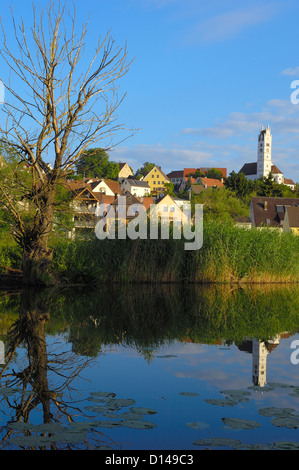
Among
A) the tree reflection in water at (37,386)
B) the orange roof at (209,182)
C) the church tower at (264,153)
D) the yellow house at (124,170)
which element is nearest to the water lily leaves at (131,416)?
the tree reflection in water at (37,386)

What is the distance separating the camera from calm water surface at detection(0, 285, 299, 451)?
13.6ft

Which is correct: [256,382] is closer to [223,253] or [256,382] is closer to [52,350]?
[52,350]

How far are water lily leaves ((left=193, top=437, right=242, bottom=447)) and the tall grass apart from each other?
13677 millimetres

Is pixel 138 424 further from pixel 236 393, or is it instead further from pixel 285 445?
pixel 236 393

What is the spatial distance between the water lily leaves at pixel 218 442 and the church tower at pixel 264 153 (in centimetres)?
15769

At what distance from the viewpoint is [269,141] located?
173 metres

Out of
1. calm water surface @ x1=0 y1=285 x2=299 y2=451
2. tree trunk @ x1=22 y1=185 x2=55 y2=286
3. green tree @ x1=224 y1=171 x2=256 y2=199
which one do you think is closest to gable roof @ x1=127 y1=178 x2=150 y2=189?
green tree @ x1=224 y1=171 x2=256 y2=199

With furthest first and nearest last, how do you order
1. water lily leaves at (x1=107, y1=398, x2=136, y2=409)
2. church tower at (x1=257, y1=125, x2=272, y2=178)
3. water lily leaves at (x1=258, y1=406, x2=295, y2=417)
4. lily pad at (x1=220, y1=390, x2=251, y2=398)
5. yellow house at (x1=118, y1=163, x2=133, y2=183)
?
1. church tower at (x1=257, y1=125, x2=272, y2=178)
2. yellow house at (x1=118, y1=163, x2=133, y2=183)
3. lily pad at (x1=220, y1=390, x2=251, y2=398)
4. water lily leaves at (x1=107, y1=398, x2=136, y2=409)
5. water lily leaves at (x1=258, y1=406, x2=295, y2=417)

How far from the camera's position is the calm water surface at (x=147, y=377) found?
414 cm

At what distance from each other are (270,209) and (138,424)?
66.6m

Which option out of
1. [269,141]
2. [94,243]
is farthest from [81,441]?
[269,141]

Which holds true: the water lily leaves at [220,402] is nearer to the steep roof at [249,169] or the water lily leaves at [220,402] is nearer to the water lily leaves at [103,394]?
the water lily leaves at [103,394]

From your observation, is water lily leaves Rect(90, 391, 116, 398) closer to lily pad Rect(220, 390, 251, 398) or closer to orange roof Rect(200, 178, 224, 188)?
lily pad Rect(220, 390, 251, 398)

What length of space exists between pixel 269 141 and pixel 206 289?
537 feet
